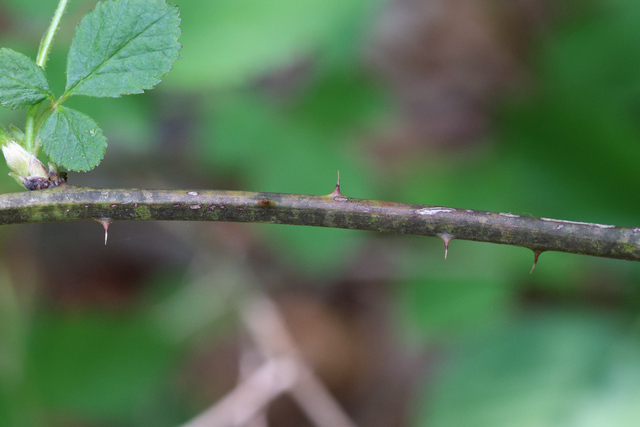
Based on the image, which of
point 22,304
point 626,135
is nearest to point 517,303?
point 626,135

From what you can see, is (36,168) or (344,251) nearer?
(36,168)

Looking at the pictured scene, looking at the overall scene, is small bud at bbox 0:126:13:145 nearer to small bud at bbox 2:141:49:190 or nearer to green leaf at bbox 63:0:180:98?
small bud at bbox 2:141:49:190

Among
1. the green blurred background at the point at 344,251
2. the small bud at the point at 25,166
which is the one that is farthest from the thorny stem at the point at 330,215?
the green blurred background at the point at 344,251

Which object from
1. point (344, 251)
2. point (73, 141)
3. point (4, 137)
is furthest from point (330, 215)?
point (344, 251)

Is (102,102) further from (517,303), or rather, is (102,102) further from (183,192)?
(517,303)

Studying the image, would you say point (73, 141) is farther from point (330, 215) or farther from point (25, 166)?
point (330, 215)

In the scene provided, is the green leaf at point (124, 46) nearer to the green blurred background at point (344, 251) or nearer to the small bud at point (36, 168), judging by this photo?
the small bud at point (36, 168)
